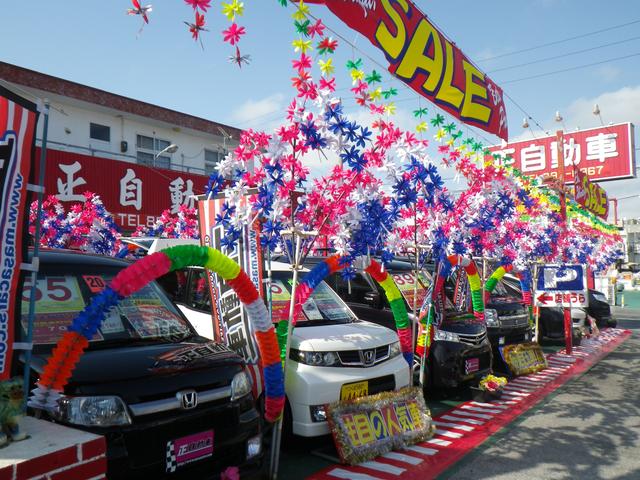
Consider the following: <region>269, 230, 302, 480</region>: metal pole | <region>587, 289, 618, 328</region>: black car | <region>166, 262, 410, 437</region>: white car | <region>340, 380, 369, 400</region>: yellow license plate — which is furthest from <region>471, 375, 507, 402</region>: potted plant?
<region>587, 289, 618, 328</region>: black car

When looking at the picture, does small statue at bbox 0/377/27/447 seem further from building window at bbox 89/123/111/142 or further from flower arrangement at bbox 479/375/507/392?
building window at bbox 89/123/111/142

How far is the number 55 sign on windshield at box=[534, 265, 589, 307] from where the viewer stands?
1073cm

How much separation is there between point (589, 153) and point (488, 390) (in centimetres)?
2436

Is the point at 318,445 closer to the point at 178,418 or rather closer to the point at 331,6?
the point at 178,418

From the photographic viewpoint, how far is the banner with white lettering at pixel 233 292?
4820mm

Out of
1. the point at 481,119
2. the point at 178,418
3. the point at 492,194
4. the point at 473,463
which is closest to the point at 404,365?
the point at 473,463

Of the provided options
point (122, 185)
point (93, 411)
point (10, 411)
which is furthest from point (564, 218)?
point (122, 185)

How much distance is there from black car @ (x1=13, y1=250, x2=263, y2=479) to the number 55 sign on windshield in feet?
29.4

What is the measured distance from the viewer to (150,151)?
21547 millimetres

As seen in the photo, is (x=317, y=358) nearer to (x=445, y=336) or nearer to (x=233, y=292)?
(x=233, y=292)

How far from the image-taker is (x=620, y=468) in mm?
4977

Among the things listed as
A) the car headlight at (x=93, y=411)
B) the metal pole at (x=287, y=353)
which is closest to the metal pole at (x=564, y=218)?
the metal pole at (x=287, y=353)

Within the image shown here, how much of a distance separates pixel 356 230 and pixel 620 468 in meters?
3.47

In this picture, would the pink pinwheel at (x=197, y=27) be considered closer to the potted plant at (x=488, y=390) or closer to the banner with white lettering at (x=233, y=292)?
the banner with white lettering at (x=233, y=292)
